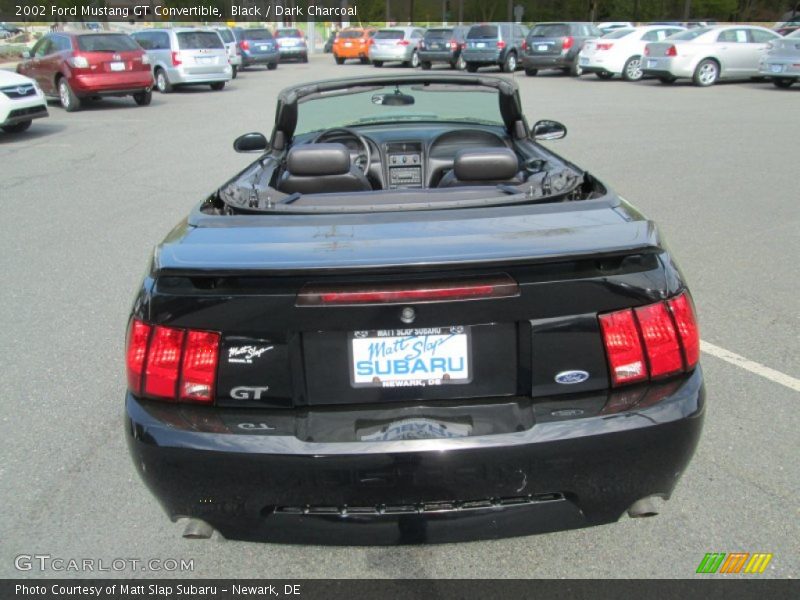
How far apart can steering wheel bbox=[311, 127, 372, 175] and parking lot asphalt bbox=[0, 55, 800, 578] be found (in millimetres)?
1715

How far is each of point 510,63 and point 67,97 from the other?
609 inches

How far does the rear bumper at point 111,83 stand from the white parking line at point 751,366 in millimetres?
15214

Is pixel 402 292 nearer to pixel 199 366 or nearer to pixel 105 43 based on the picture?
pixel 199 366

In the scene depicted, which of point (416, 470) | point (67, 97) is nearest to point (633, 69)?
point (67, 97)

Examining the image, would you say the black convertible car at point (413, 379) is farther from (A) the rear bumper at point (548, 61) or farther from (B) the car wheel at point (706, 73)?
(A) the rear bumper at point (548, 61)

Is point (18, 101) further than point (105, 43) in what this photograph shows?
No

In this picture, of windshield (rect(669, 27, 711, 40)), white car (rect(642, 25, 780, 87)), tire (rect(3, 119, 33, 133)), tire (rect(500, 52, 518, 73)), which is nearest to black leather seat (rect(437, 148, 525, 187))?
tire (rect(3, 119, 33, 133))

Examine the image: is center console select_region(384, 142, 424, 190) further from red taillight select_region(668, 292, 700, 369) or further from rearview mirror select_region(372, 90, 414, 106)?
red taillight select_region(668, 292, 700, 369)

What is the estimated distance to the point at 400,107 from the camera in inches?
174

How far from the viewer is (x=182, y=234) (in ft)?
8.20

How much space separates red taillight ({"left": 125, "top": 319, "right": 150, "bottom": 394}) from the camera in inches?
89.6

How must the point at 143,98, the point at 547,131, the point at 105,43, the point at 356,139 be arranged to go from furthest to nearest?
1. the point at 143,98
2. the point at 105,43
3. the point at 547,131
4. the point at 356,139
